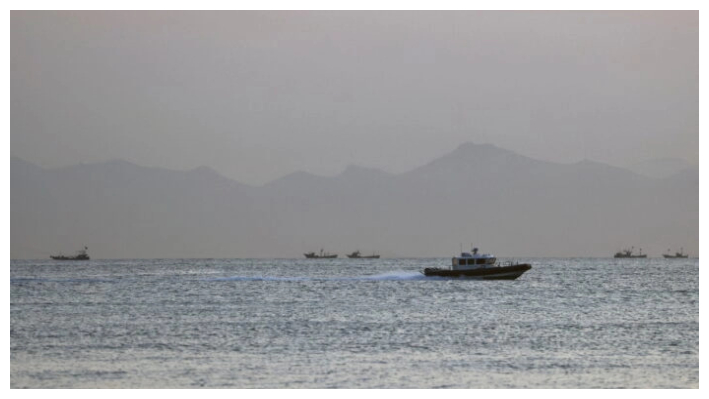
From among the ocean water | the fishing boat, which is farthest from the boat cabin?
the ocean water

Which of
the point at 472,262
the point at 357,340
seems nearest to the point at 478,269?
the point at 472,262

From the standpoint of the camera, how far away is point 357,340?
1767 inches

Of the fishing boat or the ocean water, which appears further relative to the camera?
the fishing boat

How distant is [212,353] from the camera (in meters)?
40.5

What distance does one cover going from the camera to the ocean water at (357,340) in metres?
34.7

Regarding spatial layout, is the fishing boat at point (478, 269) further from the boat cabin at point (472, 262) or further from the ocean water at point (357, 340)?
the ocean water at point (357, 340)

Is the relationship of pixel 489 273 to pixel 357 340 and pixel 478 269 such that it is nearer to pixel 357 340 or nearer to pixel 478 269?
pixel 478 269

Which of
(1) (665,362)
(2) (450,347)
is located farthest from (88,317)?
(1) (665,362)

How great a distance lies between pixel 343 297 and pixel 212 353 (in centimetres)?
3361

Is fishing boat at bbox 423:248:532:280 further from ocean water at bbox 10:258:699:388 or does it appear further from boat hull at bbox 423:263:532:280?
ocean water at bbox 10:258:699:388

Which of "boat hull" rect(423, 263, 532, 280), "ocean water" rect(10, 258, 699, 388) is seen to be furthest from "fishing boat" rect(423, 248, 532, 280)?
"ocean water" rect(10, 258, 699, 388)

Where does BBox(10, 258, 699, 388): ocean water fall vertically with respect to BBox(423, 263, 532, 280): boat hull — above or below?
below

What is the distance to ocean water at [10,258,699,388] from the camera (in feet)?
114
